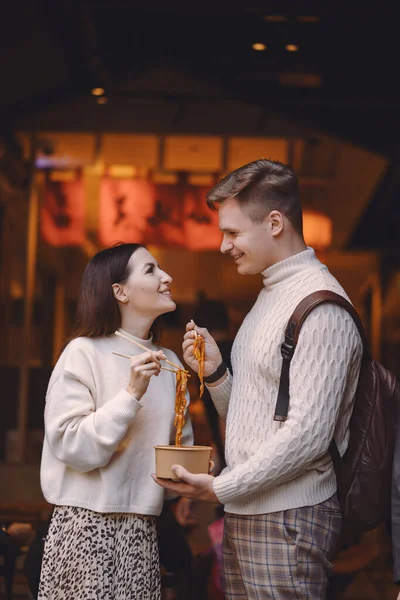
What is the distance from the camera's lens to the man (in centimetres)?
283

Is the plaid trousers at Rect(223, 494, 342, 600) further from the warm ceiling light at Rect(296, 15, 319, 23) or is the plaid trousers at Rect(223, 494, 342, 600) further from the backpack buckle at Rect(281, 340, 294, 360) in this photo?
the warm ceiling light at Rect(296, 15, 319, 23)

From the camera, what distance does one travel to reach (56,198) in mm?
9578

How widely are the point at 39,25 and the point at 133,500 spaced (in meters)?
5.73

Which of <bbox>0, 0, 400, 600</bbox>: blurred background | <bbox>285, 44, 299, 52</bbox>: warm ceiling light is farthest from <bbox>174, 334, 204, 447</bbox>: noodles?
<bbox>285, 44, 299, 52</bbox>: warm ceiling light

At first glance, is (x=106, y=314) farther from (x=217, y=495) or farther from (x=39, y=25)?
(x=39, y=25)

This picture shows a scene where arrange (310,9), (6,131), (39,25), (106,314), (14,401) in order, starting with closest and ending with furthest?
(106,314), (310,9), (39,25), (6,131), (14,401)

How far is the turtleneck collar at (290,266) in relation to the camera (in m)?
3.15

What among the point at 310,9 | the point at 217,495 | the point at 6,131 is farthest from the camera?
the point at 6,131

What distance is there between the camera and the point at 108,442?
3.02 m

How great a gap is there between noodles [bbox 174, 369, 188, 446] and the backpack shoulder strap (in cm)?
46

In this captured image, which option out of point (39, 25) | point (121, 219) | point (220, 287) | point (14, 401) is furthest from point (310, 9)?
point (220, 287)

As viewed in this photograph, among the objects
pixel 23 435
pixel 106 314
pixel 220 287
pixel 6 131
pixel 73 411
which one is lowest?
pixel 23 435

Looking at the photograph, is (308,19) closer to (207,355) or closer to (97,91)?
(97,91)

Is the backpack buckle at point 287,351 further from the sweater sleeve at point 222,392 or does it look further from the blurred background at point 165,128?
the blurred background at point 165,128
